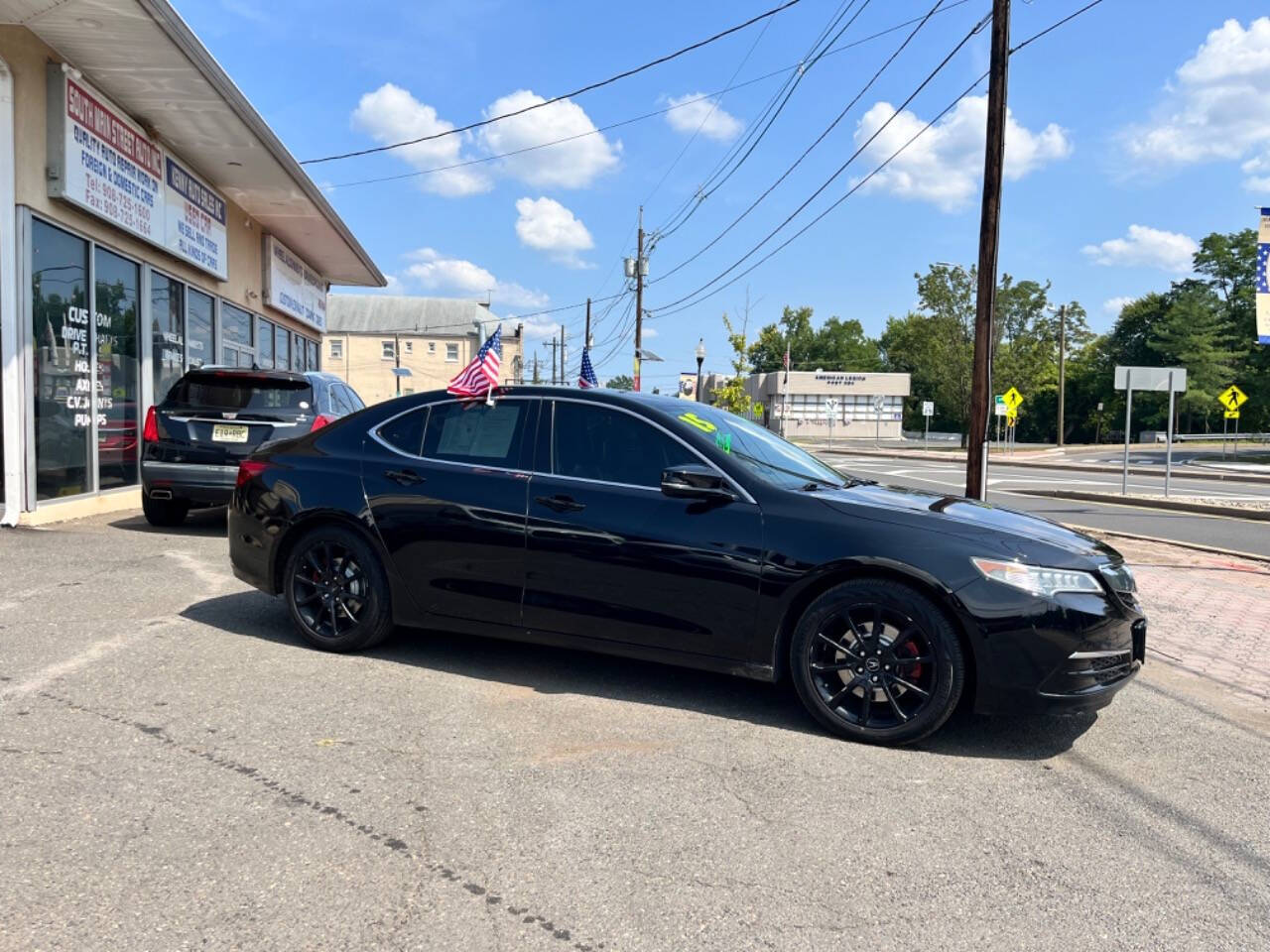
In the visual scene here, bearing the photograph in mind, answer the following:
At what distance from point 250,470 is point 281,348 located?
1608 centimetres

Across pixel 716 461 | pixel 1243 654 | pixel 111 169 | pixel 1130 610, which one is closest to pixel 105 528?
pixel 111 169

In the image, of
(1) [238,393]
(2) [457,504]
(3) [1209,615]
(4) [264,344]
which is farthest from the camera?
(4) [264,344]

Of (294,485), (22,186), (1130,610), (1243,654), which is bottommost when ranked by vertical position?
(1243,654)

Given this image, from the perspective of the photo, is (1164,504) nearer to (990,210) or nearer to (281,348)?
(990,210)

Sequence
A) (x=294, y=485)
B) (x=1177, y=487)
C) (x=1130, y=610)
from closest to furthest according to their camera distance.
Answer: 1. (x=1130, y=610)
2. (x=294, y=485)
3. (x=1177, y=487)

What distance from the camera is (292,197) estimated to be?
1536 centimetres

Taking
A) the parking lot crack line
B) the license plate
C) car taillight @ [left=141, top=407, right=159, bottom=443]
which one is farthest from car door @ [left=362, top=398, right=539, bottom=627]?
car taillight @ [left=141, top=407, right=159, bottom=443]

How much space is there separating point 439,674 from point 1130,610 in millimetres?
3327

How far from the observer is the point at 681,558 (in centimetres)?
410

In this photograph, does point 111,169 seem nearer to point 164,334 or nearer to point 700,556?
point 164,334

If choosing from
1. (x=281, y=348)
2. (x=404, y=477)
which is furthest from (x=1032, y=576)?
(x=281, y=348)

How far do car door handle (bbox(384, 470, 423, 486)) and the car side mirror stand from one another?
1450 millimetres

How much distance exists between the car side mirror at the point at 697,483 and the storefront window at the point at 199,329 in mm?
11513

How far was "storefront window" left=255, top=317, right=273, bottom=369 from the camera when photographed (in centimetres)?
1772
